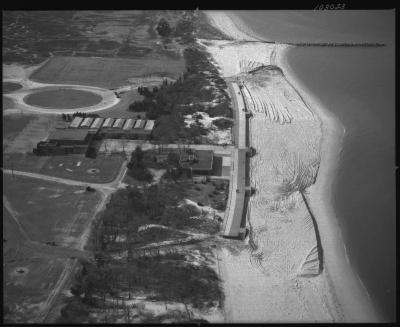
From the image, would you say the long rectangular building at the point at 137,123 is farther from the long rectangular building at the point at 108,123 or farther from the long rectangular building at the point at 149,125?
the long rectangular building at the point at 108,123

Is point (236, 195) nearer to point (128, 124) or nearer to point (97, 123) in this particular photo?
point (128, 124)

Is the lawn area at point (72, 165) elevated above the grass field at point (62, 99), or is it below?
below

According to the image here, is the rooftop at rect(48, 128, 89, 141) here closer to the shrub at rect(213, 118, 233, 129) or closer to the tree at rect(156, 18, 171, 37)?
the shrub at rect(213, 118, 233, 129)

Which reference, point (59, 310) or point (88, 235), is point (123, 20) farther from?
point (59, 310)

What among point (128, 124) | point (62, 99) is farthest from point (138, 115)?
point (62, 99)

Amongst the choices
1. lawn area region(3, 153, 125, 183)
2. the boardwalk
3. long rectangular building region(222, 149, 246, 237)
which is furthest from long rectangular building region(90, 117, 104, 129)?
long rectangular building region(222, 149, 246, 237)

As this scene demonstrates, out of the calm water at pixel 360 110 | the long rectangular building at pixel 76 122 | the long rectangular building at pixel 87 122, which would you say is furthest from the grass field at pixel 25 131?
the calm water at pixel 360 110

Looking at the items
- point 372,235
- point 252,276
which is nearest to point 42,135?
point 252,276
